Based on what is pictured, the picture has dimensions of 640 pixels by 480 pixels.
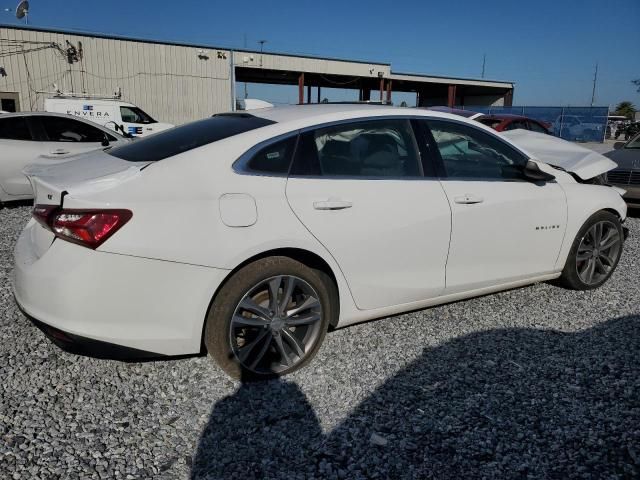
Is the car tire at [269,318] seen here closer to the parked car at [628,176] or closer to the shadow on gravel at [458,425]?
the shadow on gravel at [458,425]

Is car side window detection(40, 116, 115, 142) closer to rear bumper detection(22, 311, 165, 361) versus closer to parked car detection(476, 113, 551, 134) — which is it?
rear bumper detection(22, 311, 165, 361)

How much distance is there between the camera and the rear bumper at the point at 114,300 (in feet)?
Result: 8.02

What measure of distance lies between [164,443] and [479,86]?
151ft

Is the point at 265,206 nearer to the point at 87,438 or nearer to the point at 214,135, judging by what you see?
the point at 214,135

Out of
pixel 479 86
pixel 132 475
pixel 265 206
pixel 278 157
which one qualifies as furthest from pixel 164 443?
pixel 479 86

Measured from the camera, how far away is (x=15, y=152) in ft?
24.5

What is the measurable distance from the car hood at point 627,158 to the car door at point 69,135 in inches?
317

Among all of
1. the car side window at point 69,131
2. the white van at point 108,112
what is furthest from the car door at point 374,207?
the white van at point 108,112

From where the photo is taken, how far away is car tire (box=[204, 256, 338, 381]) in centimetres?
274

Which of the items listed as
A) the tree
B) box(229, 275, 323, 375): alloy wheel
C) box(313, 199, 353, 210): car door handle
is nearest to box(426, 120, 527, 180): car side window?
box(313, 199, 353, 210): car door handle

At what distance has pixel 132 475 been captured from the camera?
7.31 feet

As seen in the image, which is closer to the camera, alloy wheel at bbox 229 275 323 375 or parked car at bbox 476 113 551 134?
alloy wheel at bbox 229 275 323 375

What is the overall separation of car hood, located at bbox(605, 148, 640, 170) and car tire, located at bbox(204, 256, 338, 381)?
6544 millimetres

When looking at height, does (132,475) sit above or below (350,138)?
below
